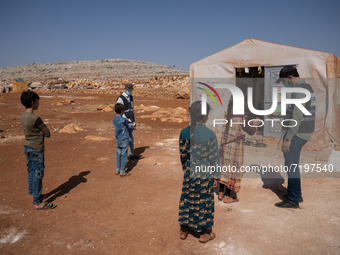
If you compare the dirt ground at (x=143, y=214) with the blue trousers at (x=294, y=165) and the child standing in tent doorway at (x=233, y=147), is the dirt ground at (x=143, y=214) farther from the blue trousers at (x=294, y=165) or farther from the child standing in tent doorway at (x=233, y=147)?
the child standing in tent doorway at (x=233, y=147)

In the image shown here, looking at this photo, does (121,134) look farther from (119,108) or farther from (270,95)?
(270,95)

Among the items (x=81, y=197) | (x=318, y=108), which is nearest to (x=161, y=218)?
(x=81, y=197)

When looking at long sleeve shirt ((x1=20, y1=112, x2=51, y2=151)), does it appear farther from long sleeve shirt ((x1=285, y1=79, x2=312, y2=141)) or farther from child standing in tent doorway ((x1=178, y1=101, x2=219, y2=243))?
long sleeve shirt ((x1=285, y1=79, x2=312, y2=141))

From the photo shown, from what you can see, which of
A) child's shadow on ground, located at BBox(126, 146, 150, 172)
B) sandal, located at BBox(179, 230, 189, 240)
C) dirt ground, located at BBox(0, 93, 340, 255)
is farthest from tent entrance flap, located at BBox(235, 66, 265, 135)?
sandal, located at BBox(179, 230, 189, 240)

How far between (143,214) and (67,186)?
193 centimetres

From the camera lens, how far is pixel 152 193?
4.58 m

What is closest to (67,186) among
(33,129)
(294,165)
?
(33,129)

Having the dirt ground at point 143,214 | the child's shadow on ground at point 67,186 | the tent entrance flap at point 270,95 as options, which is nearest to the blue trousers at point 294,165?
the dirt ground at point 143,214

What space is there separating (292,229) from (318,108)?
15.4ft

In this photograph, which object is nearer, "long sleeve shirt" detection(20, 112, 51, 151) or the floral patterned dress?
the floral patterned dress

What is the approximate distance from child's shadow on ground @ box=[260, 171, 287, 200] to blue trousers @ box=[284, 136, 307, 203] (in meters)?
0.47

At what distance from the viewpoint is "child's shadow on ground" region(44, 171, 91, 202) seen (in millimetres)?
4570

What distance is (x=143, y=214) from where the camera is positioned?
3852 mm

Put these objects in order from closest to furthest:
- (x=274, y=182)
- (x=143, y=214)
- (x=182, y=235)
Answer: (x=182, y=235)
(x=143, y=214)
(x=274, y=182)
